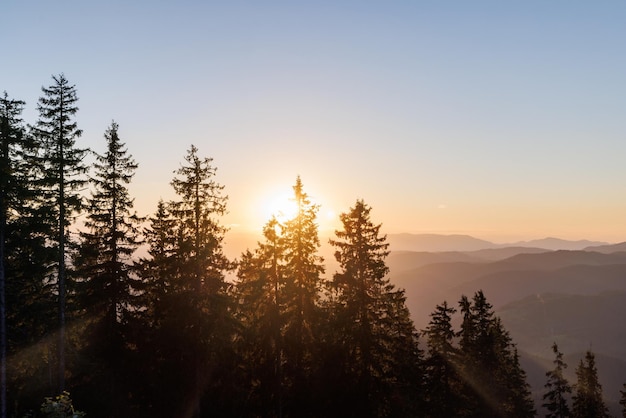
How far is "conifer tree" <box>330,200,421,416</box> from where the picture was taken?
29359 millimetres

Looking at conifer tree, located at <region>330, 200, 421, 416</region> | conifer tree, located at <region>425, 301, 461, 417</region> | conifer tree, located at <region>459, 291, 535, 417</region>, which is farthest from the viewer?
conifer tree, located at <region>459, 291, 535, 417</region>

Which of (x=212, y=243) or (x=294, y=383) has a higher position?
(x=212, y=243)

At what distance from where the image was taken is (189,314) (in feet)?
87.4

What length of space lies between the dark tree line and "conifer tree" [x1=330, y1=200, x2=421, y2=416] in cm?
8

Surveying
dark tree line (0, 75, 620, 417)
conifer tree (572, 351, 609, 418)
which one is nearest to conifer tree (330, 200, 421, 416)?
dark tree line (0, 75, 620, 417)

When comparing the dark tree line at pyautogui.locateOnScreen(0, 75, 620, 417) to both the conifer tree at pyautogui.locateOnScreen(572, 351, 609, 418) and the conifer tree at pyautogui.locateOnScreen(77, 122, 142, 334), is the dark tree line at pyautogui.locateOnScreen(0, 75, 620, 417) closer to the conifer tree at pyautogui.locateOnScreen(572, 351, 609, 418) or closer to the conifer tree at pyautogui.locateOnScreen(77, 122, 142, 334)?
the conifer tree at pyautogui.locateOnScreen(77, 122, 142, 334)

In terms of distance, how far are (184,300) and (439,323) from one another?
23.4 m

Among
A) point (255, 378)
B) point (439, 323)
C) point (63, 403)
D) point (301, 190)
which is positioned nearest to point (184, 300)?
point (255, 378)

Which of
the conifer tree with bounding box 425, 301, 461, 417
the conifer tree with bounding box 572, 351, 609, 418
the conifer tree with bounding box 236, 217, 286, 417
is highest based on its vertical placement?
the conifer tree with bounding box 236, 217, 286, 417

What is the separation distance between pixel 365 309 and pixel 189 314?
10.9 m

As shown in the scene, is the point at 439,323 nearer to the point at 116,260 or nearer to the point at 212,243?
the point at 212,243

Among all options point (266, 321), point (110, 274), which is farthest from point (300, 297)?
point (110, 274)

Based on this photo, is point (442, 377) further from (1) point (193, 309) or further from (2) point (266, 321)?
(1) point (193, 309)

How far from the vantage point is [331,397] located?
95.8 feet
